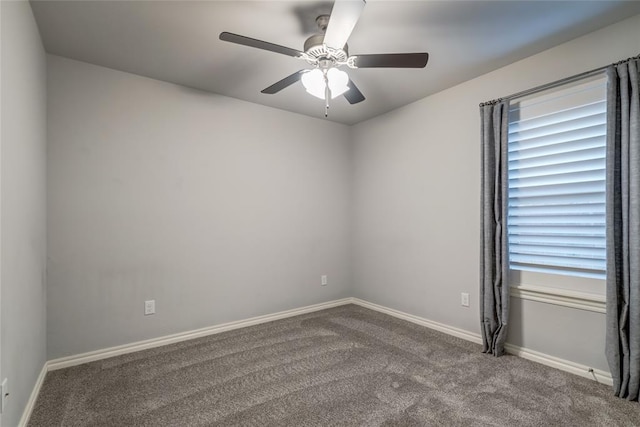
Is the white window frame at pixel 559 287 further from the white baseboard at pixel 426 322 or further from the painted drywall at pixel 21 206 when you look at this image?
the painted drywall at pixel 21 206

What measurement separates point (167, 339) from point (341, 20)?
2.87 metres

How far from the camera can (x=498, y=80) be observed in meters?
2.74

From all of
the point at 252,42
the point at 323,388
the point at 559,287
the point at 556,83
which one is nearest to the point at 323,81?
the point at 252,42

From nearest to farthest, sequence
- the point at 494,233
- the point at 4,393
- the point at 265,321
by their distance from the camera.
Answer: the point at 4,393 < the point at 494,233 < the point at 265,321

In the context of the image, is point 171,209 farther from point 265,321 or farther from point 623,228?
point 623,228

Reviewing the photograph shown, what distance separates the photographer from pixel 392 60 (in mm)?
1935

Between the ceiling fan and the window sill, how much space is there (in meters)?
1.90

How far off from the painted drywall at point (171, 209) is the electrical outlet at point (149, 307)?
34 mm

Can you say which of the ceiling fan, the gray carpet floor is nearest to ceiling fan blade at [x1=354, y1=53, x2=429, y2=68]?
the ceiling fan

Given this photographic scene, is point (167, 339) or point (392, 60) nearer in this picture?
point (392, 60)

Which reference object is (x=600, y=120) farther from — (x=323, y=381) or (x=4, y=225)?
(x=4, y=225)

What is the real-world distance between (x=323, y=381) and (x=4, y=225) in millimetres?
1980

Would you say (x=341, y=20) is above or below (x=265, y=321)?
above

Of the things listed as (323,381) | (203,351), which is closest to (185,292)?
(203,351)
